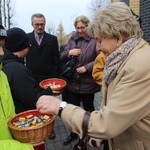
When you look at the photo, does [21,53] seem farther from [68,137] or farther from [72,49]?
[68,137]

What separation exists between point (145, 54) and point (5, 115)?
114 centimetres

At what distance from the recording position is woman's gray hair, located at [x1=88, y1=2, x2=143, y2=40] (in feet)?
7.56

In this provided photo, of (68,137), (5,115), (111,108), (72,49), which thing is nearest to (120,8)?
(111,108)

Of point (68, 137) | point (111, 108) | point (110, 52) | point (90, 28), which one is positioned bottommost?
point (68, 137)

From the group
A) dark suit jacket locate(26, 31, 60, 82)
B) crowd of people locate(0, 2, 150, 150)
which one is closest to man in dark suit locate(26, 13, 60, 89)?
dark suit jacket locate(26, 31, 60, 82)

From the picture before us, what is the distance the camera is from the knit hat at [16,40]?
139 inches

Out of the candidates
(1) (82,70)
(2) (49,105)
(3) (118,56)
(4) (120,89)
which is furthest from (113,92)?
(1) (82,70)

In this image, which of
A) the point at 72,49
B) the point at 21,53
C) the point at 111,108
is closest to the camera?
the point at 111,108

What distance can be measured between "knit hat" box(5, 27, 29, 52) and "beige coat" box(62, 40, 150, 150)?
1.45 m

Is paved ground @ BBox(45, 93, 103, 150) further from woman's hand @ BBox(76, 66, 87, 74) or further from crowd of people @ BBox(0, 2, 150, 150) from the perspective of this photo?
crowd of people @ BBox(0, 2, 150, 150)

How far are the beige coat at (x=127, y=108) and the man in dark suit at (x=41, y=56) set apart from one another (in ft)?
11.9

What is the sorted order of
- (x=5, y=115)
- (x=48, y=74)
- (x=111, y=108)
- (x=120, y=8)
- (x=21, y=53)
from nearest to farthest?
(x=111, y=108) → (x=120, y=8) → (x=5, y=115) → (x=21, y=53) → (x=48, y=74)

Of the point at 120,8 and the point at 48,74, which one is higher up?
the point at 120,8

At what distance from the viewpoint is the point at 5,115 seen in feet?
8.44
